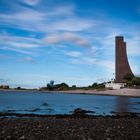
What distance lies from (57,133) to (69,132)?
0.86 meters

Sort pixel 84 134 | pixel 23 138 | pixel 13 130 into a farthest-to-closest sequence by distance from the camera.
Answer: pixel 13 130
pixel 84 134
pixel 23 138

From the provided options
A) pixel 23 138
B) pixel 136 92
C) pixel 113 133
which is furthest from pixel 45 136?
pixel 136 92

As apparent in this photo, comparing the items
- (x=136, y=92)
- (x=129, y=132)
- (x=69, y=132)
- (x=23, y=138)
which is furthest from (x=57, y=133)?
(x=136, y=92)

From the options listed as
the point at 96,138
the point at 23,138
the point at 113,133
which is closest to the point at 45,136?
the point at 23,138

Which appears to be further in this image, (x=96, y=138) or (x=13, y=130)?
(x=13, y=130)

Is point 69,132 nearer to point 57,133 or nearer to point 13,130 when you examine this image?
point 57,133

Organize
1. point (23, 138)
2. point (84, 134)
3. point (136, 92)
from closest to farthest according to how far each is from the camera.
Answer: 1. point (23, 138)
2. point (84, 134)
3. point (136, 92)

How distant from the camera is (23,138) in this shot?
17.9m

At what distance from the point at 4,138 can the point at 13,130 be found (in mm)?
2971

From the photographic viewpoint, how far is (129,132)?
2080 centimetres

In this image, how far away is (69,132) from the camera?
66.7ft

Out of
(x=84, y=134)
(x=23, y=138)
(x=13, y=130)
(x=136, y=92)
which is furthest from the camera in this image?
(x=136, y=92)

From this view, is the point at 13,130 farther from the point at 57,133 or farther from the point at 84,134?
the point at 84,134

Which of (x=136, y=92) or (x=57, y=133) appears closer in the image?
(x=57, y=133)
